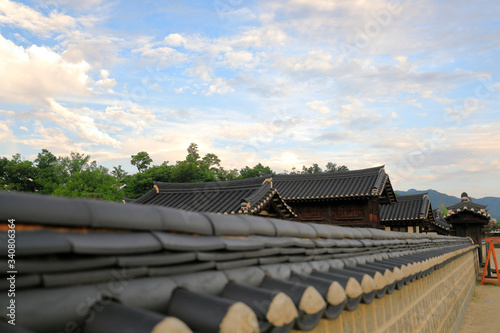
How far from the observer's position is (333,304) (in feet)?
7.52

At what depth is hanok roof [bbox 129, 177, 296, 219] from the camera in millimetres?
15578

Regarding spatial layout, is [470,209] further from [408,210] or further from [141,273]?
[141,273]

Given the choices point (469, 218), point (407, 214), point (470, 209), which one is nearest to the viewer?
point (470, 209)

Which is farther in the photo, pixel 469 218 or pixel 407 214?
pixel 407 214

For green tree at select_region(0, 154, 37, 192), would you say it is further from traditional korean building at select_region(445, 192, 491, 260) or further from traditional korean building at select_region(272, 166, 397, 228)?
traditional korean building at select_region(445, 192, 491, 260)

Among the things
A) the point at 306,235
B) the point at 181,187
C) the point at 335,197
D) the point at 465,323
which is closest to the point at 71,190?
the point at 181,187

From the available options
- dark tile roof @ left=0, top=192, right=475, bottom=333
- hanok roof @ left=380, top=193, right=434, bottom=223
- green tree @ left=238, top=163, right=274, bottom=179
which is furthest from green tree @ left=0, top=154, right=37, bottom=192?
dark tile roof @ left=0, top=192, right=475, bottom=333

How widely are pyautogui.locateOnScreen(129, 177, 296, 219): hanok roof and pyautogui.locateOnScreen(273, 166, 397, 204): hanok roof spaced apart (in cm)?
608

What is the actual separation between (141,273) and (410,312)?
484 cm

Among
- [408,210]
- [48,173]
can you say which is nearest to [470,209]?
[408,210]

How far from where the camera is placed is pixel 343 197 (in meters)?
21.9

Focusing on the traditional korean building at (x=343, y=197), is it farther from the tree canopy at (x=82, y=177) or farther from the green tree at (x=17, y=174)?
the green tree at (x=17, y=174)

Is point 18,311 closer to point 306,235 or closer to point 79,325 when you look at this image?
point 79,325

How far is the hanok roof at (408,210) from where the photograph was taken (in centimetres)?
2850
